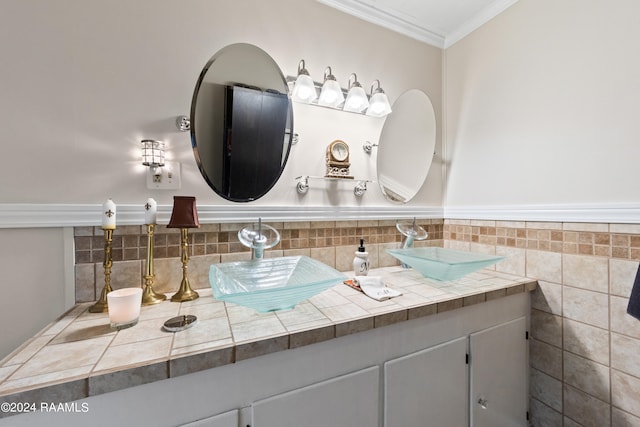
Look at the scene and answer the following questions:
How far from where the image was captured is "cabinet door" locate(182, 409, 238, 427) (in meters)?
0.59

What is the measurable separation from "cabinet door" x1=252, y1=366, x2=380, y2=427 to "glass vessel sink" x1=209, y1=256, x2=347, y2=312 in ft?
0.82

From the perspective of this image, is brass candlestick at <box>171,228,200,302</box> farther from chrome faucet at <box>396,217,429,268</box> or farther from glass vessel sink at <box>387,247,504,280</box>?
chrome faucet at <box>396,217,429,268</box>

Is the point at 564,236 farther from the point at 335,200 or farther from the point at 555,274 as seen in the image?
the point at 335,200

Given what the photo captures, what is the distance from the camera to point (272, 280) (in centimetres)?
108

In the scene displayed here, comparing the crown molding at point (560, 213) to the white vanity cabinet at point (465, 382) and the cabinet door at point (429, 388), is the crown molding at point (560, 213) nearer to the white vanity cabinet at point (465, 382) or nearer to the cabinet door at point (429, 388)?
the white vanity cabinet at point (465, 382)

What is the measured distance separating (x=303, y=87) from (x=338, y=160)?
38 centimetres

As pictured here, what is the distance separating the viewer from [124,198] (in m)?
0.98

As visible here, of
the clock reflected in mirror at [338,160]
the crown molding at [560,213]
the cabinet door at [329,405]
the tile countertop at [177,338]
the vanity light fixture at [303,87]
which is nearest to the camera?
the tile countertop at [177,338]

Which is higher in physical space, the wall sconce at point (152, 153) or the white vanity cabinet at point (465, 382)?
the wall sconce at point (152, 153)

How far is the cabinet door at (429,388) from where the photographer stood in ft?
2.76

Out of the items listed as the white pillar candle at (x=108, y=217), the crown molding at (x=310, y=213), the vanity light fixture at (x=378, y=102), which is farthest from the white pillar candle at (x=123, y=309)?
the vanity light fixture at (x=378, y=102)

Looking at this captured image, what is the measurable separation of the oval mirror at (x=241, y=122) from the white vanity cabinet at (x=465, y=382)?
93 cm

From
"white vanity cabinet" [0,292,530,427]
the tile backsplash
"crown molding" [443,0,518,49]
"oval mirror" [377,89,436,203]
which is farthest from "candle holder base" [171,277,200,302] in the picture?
"crown molding" [443,0,518,49]

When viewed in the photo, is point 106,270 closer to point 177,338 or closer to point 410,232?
point 177,338
